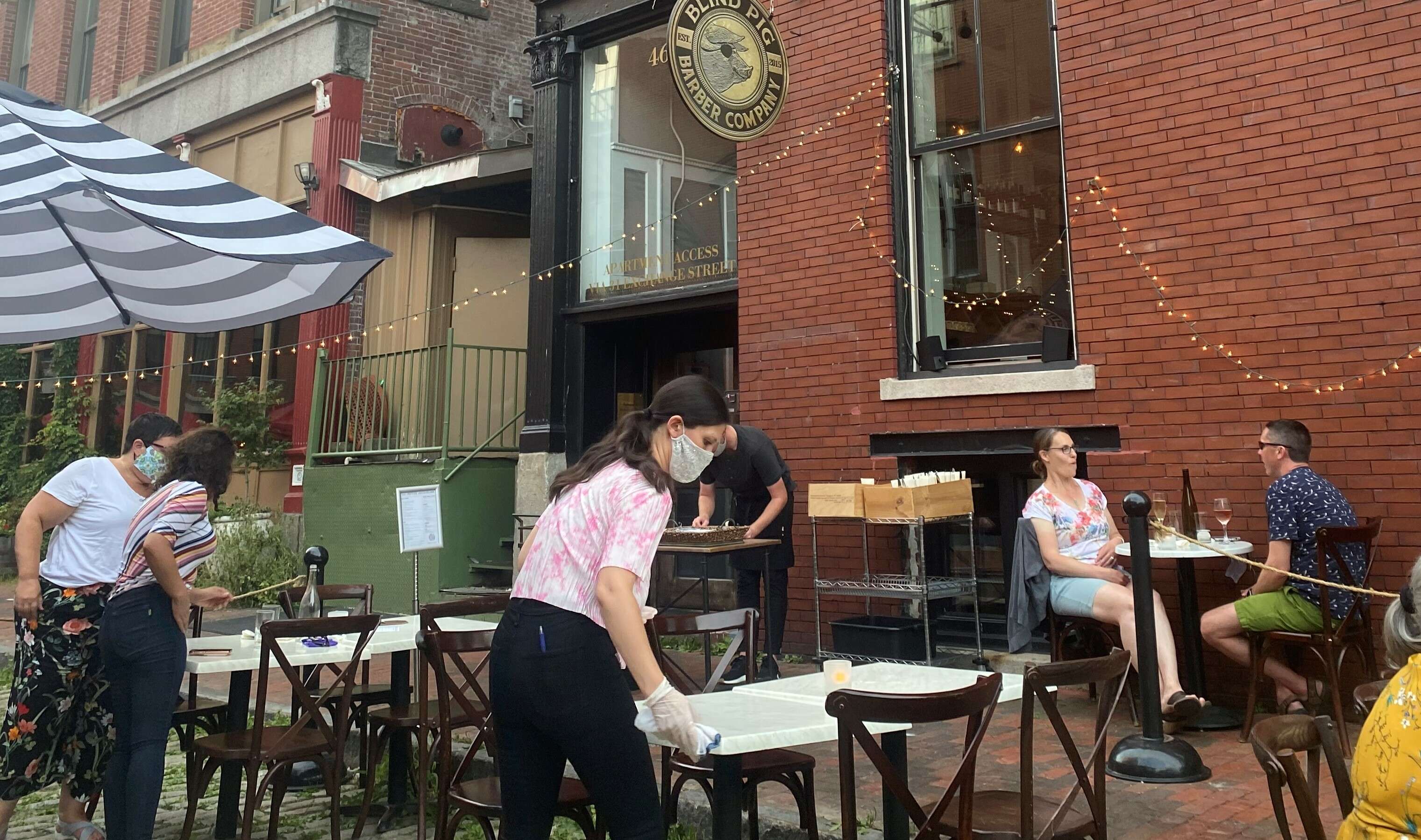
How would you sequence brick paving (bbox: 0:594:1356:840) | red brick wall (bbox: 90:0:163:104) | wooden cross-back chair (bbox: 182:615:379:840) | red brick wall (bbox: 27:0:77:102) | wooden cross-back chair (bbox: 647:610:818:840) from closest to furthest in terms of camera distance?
1. wooden cross-back chair (bbox: 647:610:818:840)
2. brick paving (bbox: 0:594:1356:840)
3. wooden cross-back chair (bbox: 182:615:379:840)
4. red brick wall (bbox: 90:0:163:104)
5. red brick wall (bbox: 27:0:77:102)

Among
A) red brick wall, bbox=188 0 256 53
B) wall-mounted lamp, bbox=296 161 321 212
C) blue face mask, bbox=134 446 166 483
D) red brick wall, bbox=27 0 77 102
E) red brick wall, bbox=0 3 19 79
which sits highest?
red brick wall, bbox=0 3 19 79

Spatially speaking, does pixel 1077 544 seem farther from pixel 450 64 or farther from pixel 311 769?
pixel 450 64

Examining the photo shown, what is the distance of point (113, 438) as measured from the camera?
16.8m

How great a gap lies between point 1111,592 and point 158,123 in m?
15.5

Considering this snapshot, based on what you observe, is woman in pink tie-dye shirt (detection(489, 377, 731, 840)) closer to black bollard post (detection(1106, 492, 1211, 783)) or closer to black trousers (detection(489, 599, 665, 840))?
black trousers (detection(489, 599, 665, 840))

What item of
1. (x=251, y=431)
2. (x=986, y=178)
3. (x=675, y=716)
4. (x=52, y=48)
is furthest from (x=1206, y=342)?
(x=52, y=48)

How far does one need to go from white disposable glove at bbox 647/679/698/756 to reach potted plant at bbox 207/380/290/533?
→ 11245mm

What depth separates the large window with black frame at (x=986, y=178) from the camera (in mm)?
7066

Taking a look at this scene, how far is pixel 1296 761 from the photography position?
7.41 ft

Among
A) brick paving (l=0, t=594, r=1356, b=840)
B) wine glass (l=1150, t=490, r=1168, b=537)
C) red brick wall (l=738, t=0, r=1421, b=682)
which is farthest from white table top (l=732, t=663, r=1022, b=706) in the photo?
red brick wall (l=738, t=0, r=1421, b=682)

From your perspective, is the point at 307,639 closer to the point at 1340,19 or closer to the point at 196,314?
the point at 196,314

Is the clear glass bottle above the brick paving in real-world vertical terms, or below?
above

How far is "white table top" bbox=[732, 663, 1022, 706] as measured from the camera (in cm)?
354

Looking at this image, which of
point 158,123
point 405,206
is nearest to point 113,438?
point 158,123
